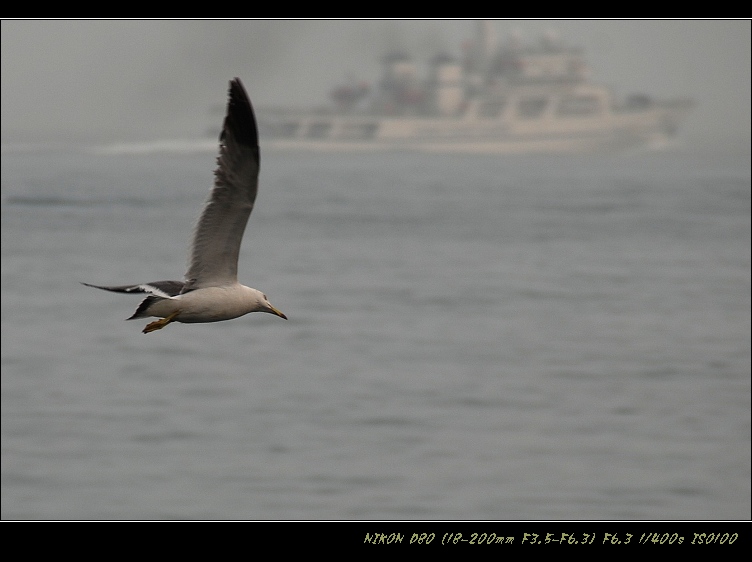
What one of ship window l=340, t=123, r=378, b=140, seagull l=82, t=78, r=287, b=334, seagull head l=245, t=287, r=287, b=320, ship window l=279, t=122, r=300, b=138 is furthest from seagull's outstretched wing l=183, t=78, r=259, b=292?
ship window l=340, t=123, r=378, b=140

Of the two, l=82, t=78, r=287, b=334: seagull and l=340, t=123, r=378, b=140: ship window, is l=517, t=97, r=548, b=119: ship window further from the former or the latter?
l=82, t=78, r=287, b=334: seagull

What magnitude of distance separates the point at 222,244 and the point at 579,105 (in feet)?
451

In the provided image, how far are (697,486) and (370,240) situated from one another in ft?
140

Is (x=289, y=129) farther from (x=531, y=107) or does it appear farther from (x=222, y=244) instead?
(x=222, y=244)

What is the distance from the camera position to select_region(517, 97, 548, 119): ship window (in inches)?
5581

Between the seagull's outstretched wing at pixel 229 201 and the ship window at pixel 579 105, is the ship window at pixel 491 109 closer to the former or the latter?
the ship window at pixel 579 105

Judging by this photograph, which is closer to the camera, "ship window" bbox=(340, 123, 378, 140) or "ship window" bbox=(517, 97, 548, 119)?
"ship window" bbox=(340, 123, 378, 140)

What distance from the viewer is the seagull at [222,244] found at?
8289 millimetres

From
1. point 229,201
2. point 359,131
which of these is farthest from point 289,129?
point 229,201

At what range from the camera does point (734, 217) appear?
7556 centimetres

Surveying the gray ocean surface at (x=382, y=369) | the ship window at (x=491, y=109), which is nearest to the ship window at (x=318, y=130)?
the ship window at (x=491, y=109)

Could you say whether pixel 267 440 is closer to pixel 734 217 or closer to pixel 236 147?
pixel 236 147

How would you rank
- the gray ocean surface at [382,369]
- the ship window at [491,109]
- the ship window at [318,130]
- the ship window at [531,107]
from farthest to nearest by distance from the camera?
1. the ship window at [491,109]
2. the ship window at [531,107]
3. the ship window at [318,130]
4. the gray ocean surface at [382,369]

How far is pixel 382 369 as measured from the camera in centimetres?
3412
